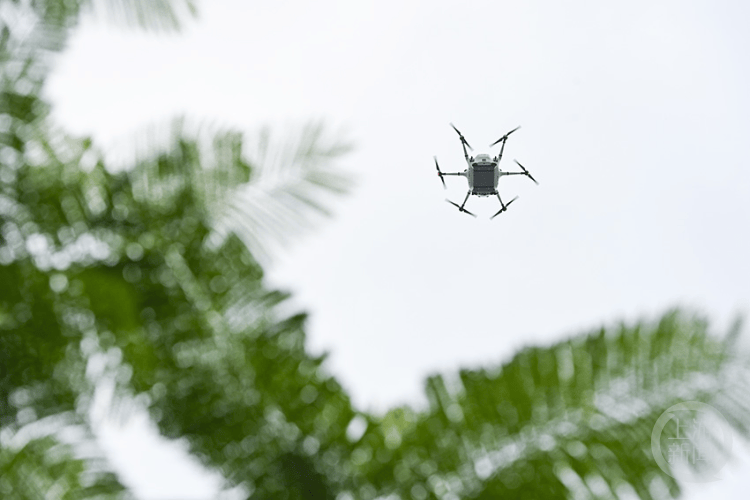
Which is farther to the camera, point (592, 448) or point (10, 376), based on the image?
point (10, 376)

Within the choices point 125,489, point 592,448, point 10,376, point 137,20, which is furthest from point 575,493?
point 137,20

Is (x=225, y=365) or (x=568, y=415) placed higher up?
(x=225, y=365)

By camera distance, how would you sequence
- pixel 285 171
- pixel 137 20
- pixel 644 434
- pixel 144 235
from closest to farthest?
pixel 644 434, pixel 144 235, pixel 285 171, pixel 137 20

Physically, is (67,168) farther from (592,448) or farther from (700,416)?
(700,416)

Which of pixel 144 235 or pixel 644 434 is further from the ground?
pixel 144 235

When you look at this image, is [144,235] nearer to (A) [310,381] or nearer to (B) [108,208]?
(B) [108,208]

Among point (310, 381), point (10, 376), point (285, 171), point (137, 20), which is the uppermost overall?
point (137, 20)

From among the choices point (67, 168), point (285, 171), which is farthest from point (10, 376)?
point (285, 171)

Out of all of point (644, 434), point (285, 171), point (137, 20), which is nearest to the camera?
point (644, 434)
